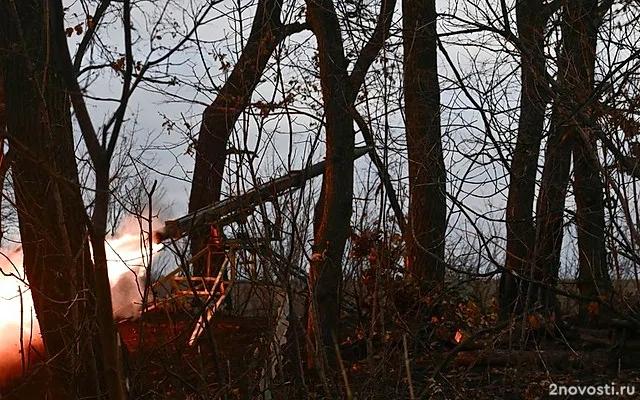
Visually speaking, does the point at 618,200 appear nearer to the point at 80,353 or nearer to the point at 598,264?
the point at 598,264

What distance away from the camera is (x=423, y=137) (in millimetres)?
8695

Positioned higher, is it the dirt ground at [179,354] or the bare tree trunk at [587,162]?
the bare tree trunk at [587,162]

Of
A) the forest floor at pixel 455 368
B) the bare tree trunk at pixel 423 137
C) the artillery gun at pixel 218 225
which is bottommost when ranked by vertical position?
the forest floor at pixel 455 368

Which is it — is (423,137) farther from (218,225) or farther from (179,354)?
(179,354)

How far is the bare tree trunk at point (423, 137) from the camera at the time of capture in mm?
8211

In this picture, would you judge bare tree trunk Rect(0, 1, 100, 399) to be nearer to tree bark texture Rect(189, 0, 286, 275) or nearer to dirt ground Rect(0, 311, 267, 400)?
dirt ground Rect(0, 311, 267, 400)

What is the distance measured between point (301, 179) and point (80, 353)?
6.52 ft

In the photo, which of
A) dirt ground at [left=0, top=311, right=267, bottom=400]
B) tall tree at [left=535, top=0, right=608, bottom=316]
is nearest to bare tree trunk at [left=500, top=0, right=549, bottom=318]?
tall tree at [left=535, top=0, right=608, bottom=316]

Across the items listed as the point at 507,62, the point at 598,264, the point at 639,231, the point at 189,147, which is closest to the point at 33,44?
the point at 189,147

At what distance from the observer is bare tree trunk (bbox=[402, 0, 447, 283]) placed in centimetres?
821

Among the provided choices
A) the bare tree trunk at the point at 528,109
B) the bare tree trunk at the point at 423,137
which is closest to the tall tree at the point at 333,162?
the bare tree trunk at the point at 423,137

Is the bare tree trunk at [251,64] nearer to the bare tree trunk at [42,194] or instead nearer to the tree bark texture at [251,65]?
the tree bark texture at [251,65]

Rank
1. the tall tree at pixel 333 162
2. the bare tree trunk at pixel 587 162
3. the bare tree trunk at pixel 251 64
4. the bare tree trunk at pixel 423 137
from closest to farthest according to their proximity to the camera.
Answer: the bare tree trunk at pixel 251 64 → the bare tree trunk at pixel 587 162 → the bare tree trunk at pixel 423 137 → the tall tree at pixel 333 162

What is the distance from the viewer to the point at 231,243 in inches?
408
